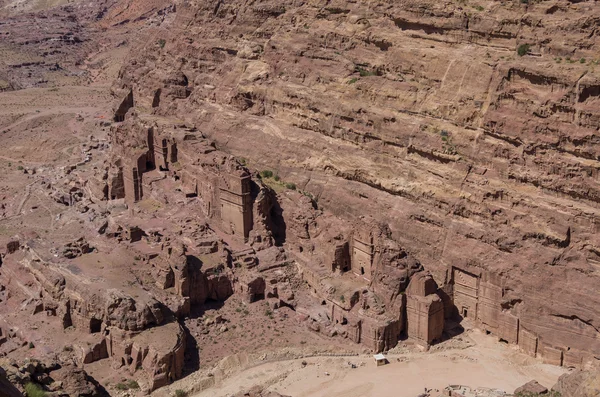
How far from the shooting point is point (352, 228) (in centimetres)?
4078

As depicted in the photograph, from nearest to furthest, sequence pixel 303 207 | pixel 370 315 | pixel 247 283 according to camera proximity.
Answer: pixel 370 315, pixel 247 283, pixel 303 207

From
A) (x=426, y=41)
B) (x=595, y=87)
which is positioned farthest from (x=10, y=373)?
(x=426, y=41)

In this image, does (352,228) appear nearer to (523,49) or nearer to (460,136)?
(460,136)

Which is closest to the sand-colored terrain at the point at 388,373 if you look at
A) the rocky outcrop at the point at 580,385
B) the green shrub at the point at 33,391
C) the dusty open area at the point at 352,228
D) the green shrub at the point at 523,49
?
the dusty open area at the point at 352,228

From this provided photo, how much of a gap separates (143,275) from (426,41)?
19.4 m

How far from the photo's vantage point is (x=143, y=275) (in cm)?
4006

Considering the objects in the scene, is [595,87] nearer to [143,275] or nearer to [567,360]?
[567,360]

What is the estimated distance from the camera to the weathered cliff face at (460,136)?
117 feet

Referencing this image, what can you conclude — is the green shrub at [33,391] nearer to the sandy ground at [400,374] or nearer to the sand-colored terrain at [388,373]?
the sand-colored terrain at [388,373]

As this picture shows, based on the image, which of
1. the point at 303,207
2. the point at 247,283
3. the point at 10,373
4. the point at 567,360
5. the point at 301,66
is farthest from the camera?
the point at 301,66

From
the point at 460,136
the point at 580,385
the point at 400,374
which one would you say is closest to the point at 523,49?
the point at 460,136

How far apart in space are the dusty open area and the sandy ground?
109mm

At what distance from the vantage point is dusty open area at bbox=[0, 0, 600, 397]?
35312 mm

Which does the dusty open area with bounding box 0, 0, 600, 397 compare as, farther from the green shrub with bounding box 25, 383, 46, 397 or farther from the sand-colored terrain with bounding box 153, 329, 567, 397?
the green shrub with bounding box 25, 383, 46, 397
